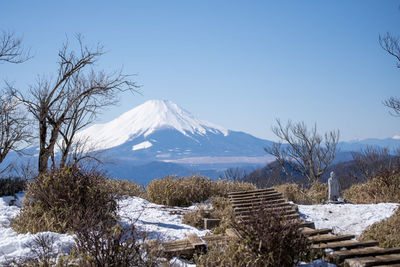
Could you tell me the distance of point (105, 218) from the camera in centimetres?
714

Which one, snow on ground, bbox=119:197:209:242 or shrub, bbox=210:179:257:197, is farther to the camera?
shrub, bbox=210:179:257:197

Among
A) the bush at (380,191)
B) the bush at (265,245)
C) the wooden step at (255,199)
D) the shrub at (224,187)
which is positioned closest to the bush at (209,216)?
the wooden step at (255,199)

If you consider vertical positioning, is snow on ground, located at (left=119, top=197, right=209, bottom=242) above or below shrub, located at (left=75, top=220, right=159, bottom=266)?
below

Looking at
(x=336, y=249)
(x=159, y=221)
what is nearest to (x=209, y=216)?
(x=159, y=221)

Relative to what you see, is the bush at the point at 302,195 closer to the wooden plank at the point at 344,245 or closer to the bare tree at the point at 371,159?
the wooden plank at the point at 344,245

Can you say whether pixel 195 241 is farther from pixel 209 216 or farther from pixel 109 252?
pixel 209 216

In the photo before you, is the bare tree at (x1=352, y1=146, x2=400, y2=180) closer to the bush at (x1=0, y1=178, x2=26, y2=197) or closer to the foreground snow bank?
the foreground snow bank

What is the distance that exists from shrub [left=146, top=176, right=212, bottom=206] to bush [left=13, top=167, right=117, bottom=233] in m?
4.21

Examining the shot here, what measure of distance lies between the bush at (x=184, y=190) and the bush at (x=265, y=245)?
6.85 meters

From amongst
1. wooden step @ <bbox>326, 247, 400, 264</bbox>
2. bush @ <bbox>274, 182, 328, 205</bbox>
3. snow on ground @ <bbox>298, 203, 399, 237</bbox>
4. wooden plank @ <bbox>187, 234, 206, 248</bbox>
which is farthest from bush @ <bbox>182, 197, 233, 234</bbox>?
bush @ <bbox>274, 182, 328, 205</bbox>

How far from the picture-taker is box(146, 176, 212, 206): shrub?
11.6 metres

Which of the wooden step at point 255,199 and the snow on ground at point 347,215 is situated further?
the wooden step at point 255,199

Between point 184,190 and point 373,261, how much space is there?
7356 millimetres

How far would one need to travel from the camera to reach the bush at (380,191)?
36.2 feet
